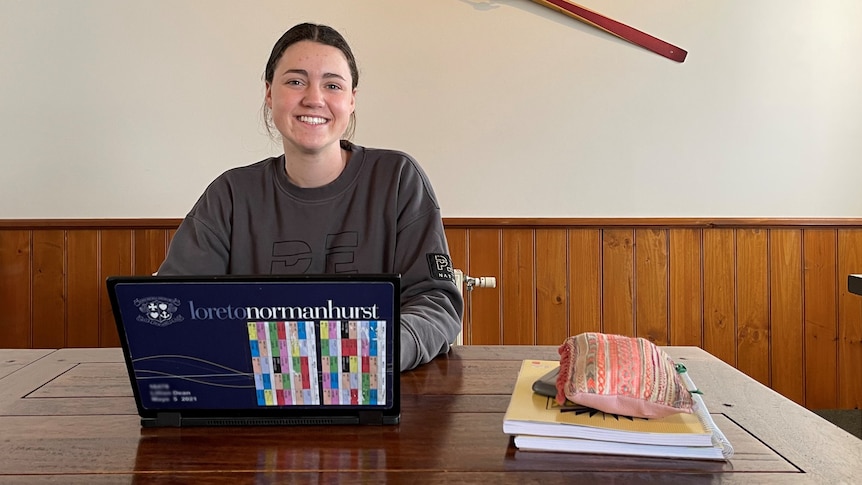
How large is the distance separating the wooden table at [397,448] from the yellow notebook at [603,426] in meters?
0.02

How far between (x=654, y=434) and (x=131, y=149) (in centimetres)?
187

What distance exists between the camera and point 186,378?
2.69ft

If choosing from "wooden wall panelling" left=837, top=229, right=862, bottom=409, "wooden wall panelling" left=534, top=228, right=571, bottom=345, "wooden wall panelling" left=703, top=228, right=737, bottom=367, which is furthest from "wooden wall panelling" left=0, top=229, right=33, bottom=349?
"wooden wall panelling" left=837, top=229, right=862, bottom=409

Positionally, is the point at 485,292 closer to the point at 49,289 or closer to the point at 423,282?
the point at 423,282

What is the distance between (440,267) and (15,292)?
5.02ft

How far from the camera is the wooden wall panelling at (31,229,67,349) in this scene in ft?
7.16

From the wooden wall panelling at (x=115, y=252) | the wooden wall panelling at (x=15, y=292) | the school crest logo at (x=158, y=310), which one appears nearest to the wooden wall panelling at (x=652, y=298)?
the wooden wall panelling at (x=115, y=252)

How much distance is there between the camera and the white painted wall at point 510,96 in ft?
6.95

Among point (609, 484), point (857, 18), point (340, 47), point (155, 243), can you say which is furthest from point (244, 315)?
point (857, 18)

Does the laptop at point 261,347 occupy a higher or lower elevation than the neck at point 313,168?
lower

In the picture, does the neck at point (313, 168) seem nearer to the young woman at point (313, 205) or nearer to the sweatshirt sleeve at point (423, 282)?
the young woman at point (313, 205)

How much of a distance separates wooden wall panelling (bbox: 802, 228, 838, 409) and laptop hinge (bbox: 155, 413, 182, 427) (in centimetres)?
190

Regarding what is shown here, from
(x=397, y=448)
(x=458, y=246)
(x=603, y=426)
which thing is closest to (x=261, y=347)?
(x=397, y=448)

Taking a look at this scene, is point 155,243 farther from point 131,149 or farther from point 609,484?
point 609,484
